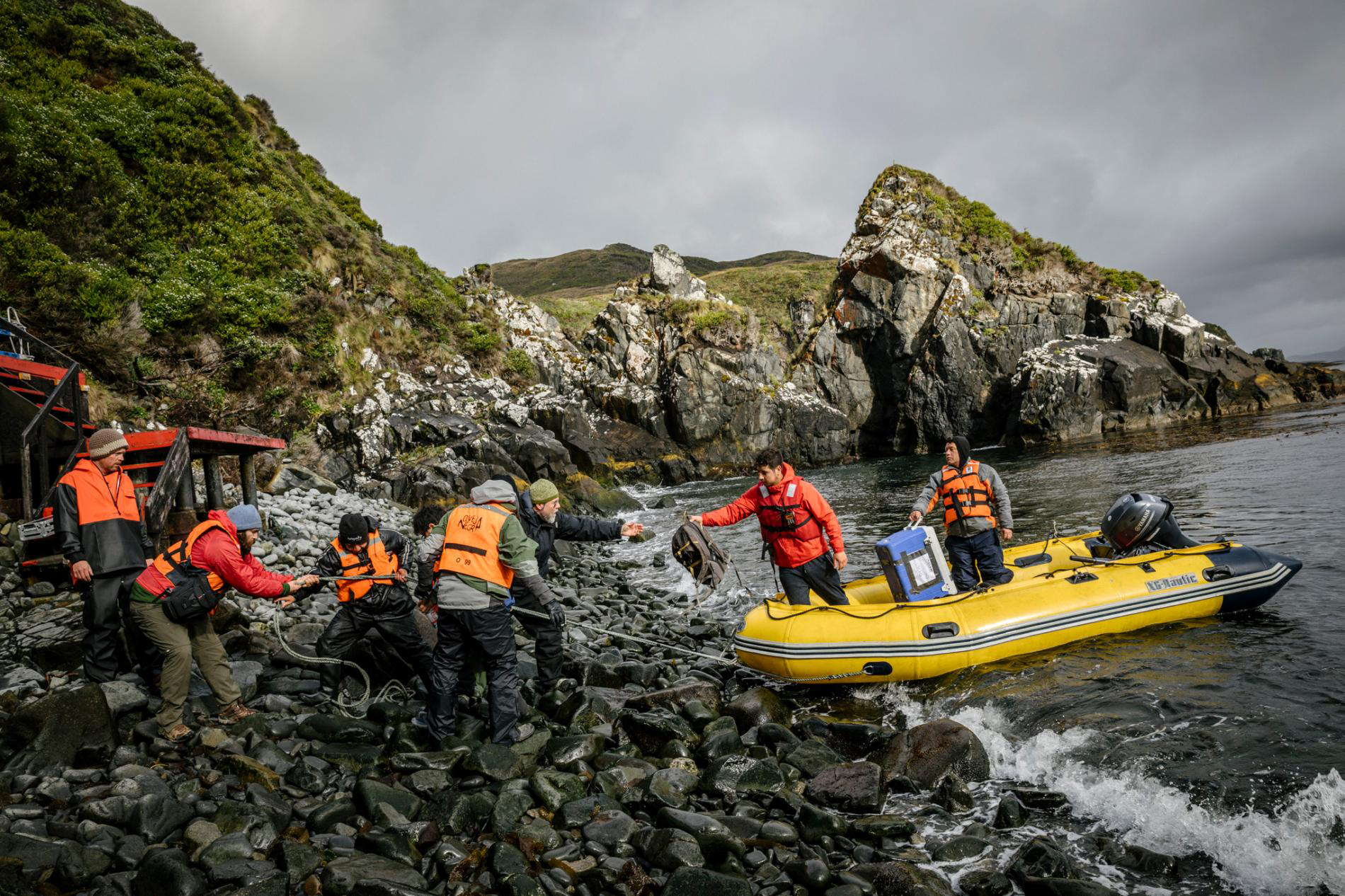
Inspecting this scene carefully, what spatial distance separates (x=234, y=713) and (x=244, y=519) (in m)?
1.65

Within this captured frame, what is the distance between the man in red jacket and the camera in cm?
747

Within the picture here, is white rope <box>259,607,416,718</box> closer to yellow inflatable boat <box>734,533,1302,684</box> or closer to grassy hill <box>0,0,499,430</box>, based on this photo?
yellow inflatable boat <box>734,533,1302,684</box>

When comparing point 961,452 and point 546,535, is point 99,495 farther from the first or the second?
point 961,452

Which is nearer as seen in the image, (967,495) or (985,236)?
(967,495)

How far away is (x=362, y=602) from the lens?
619 centimetres

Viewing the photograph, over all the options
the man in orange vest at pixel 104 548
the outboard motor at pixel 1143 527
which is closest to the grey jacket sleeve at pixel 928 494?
the outboard motor at pixel 1143 527

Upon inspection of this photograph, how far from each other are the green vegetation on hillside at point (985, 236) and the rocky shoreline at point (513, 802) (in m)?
52.1

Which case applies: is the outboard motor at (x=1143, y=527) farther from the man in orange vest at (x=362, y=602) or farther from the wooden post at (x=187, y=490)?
the wooden post at (x=187, y=490)

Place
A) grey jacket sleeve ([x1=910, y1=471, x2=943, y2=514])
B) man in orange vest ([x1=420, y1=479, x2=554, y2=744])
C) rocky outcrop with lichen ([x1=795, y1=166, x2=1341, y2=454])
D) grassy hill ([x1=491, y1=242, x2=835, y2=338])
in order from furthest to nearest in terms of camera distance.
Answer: grassy hill ([x1=491, y1=242, x2=835, y2=338]) < rocky outcrop with lichen ([x1=795, y1=166, x2=1341, y2=454]) < grey jacket sleeve ([x1=910, y1=471, x2=943, y2=514]) < man in orange vest ([x1=420, y1=479, x2=554, y2=744])

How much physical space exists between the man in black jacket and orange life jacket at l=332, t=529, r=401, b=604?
4.14 feet

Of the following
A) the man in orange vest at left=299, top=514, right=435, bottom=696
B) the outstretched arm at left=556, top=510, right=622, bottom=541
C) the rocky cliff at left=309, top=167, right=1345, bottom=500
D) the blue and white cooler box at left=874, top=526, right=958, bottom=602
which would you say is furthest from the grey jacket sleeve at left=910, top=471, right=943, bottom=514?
the rocky cliff at left=309, top=167, right=1345, bottom=500

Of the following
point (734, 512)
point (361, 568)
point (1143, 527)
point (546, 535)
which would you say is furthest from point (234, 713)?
point (1143, 527)

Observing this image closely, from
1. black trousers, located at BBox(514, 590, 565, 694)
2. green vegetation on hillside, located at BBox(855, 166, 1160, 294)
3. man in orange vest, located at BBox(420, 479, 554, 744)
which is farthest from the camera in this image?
green vegetation on hillside, located at BBox(855, 166, 1160, 294)

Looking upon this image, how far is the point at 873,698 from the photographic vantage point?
23.1 feet
